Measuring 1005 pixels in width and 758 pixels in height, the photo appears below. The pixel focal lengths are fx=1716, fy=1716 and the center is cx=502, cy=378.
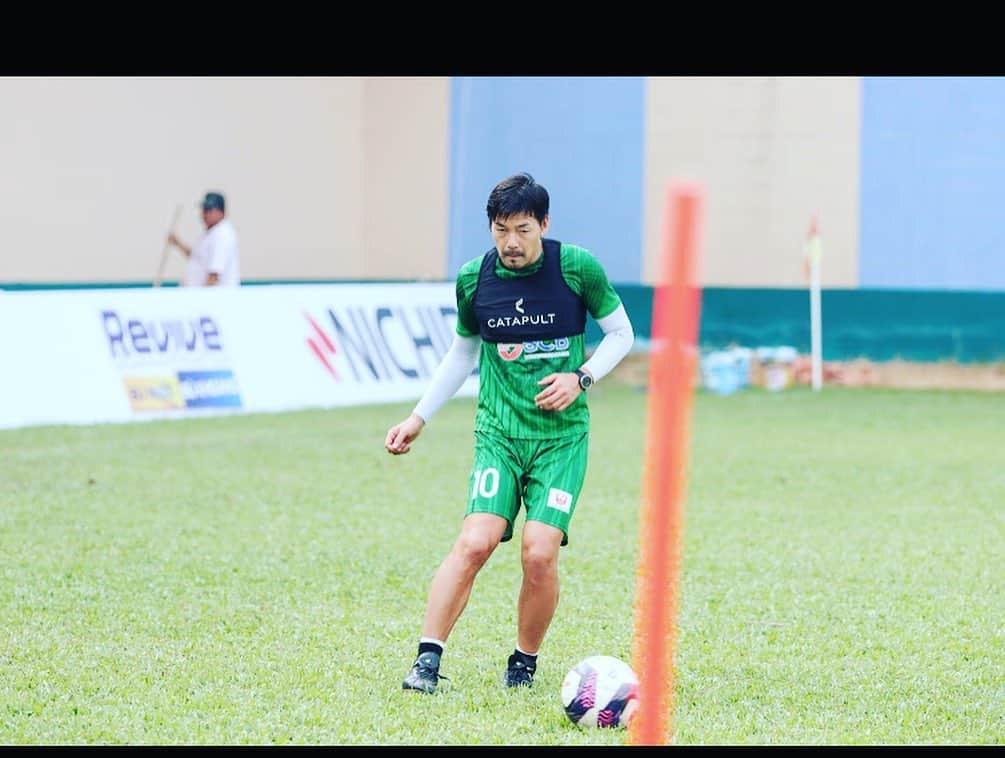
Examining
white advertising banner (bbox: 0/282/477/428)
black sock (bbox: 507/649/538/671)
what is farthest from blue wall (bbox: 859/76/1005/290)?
black sock (bbox: 507/649/538/671)

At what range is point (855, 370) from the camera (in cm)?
2077

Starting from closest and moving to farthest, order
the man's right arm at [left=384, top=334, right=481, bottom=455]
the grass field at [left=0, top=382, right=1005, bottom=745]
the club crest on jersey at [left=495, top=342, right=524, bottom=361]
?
the grass field at [left=0, top=382, right=1005, bottom=745] < the club crest on jersey at [left=495, top=342, right=524, bottom=361] < the man's right arm at [left=384, top=334, right=481, bottom=455]

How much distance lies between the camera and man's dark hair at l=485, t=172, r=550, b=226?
18.9ft

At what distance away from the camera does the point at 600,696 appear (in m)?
5.50

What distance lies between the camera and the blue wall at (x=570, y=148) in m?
22.1

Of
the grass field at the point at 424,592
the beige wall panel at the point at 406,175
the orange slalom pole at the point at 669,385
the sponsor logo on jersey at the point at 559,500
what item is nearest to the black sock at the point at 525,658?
the grass field at the point at 424,592

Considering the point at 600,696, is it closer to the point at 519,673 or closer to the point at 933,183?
the point at 519,673

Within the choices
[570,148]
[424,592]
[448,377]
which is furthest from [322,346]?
[448,377]

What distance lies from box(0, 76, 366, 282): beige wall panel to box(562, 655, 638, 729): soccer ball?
14.7 metres

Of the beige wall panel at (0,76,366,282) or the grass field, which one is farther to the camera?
the beige wall panel at (0,76,366,282)

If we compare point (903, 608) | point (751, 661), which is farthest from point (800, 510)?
point (751, 661)

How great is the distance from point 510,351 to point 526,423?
260 millimetres

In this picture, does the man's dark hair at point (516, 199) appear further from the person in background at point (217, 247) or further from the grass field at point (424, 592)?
the person in background at point (217, 247)

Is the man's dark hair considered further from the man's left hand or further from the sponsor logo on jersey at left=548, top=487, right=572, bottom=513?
the sponsor logo on jersey at left=548, top=487, right=572, bottom=513
